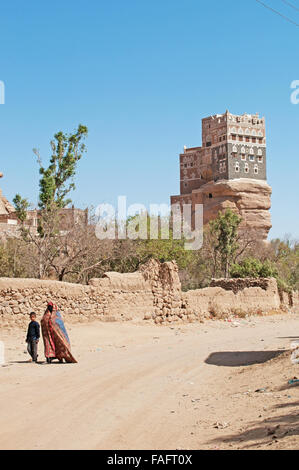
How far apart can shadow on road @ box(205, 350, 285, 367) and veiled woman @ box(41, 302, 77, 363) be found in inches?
120

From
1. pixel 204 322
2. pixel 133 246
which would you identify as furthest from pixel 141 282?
pixel 133 246

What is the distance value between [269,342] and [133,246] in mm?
19315

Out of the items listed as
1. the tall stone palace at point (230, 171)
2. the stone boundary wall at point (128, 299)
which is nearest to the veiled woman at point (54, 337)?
the stone boundary wall at point (128, 299)

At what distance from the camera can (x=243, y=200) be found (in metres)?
69.6

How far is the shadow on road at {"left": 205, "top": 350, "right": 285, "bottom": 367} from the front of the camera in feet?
37.7

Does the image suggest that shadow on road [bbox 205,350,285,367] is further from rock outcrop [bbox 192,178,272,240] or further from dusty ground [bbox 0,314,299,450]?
rock outcrop [bbox 192,178,272,240]

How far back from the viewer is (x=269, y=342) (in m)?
15.1

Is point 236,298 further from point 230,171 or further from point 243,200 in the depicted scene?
point 230,171

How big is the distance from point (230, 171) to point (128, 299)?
183ft

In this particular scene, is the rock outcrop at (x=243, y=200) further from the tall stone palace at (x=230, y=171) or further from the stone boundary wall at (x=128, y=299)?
the stone boundary wall at (x=128, y=299)

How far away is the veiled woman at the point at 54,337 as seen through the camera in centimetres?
1170

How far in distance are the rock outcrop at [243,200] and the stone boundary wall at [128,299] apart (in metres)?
44.7

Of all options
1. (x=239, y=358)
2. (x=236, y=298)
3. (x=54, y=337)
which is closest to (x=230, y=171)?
(x=236, y=298)

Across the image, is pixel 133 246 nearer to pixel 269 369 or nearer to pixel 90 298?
pixel 90 298
